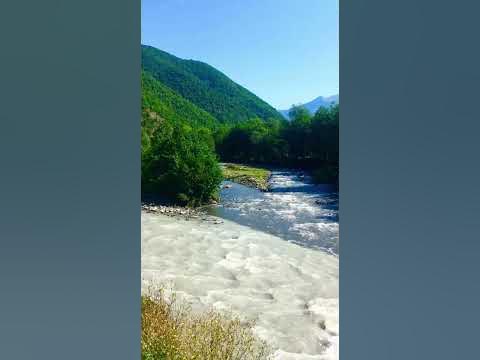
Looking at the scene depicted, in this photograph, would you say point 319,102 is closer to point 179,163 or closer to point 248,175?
point 248,175

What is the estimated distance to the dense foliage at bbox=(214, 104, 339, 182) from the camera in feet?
25.1

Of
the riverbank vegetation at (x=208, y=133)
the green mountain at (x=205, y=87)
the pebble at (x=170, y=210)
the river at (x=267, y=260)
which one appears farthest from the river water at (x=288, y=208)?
the green mountain at (x=205, y=87)

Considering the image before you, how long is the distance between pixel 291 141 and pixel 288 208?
47.4 inches

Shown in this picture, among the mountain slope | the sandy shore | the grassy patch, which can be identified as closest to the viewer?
the sandy shore

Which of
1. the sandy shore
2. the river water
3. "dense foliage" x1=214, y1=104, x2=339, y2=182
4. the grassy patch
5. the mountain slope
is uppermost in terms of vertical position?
the mountain slope

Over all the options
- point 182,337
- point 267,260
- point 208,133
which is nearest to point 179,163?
point 208,133

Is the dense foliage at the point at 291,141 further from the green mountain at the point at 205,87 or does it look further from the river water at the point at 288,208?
the green mountain at the point at 205,87
